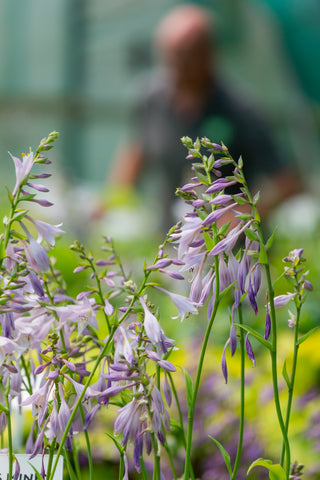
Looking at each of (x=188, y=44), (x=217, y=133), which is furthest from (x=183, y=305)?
(x=188, y=44)

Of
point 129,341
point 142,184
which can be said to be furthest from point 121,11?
point 129,341

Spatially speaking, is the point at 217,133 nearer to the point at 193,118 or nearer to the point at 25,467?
the point at 193,118

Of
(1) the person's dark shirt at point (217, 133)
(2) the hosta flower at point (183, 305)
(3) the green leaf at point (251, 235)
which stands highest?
(1) the person's dark shirt at point (217, 133)

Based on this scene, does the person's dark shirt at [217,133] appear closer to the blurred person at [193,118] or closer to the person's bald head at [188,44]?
the blurred person at [193,118]

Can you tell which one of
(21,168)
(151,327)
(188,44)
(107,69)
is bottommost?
(151,327)

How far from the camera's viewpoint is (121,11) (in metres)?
6.82

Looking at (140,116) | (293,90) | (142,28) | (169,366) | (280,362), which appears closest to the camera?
(169,366)

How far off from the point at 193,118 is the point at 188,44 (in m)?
0.44

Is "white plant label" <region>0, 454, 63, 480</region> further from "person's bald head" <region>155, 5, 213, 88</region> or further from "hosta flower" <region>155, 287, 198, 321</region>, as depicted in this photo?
"person's bald head" <region>155, 5, 213, 88</region>

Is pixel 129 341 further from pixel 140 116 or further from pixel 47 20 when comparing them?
pixel 47 20

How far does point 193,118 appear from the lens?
11.4 ft

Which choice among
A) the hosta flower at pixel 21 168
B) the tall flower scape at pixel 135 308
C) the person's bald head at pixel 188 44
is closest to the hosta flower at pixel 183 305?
the tall flower scape at pixel 135 308

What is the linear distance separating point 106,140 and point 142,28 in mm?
1070

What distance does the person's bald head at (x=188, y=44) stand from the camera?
3.60 metres
